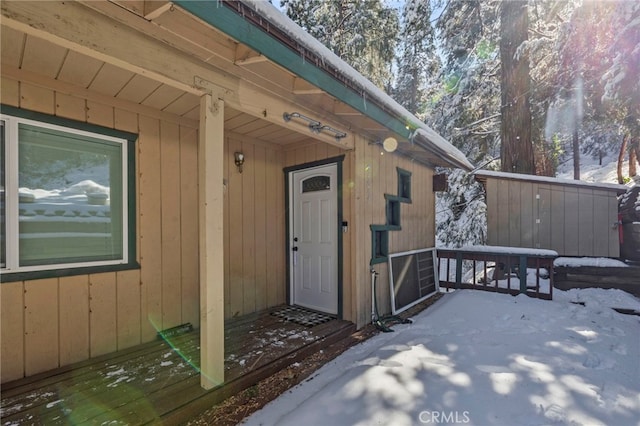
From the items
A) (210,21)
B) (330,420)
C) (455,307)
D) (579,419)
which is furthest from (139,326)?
(455,307)

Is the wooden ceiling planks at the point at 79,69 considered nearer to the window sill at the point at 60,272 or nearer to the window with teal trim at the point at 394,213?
the window sill at the point at 60,272

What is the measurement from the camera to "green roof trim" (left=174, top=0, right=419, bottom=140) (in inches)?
62.2

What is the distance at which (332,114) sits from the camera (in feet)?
10.9

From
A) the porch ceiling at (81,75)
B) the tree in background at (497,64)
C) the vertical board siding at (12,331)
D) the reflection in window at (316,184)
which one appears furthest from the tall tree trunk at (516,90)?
the vertical board siding at (12,331)

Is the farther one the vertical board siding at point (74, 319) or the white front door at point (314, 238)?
the white front door at point (314, 238)

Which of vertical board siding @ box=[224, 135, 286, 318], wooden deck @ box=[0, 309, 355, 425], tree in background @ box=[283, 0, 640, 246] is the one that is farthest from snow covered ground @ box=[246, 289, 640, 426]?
tree in background @ box=[283, 0, 640, 246]

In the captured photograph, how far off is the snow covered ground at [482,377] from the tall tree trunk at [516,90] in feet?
13.5

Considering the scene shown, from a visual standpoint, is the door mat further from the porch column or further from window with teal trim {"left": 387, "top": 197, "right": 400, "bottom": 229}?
window with teal trim {"left": 387, "top": 197, "right": 400, "bottom": 229}

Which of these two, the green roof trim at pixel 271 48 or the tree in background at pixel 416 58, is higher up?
the tree in background at pixel 416 58

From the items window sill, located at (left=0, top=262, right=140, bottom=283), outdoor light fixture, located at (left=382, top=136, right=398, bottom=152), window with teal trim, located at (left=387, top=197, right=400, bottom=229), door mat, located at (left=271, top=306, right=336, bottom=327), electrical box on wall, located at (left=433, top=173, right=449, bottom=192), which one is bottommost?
door mat, located at (left=271, top=306, right=336, bottom=327)

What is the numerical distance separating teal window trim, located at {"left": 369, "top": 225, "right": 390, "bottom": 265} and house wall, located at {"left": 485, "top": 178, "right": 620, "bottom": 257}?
3.12 m

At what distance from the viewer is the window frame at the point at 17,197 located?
2318 millimetres

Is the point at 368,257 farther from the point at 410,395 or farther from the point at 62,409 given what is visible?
the point at 62,409

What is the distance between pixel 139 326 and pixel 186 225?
1.09 metres
